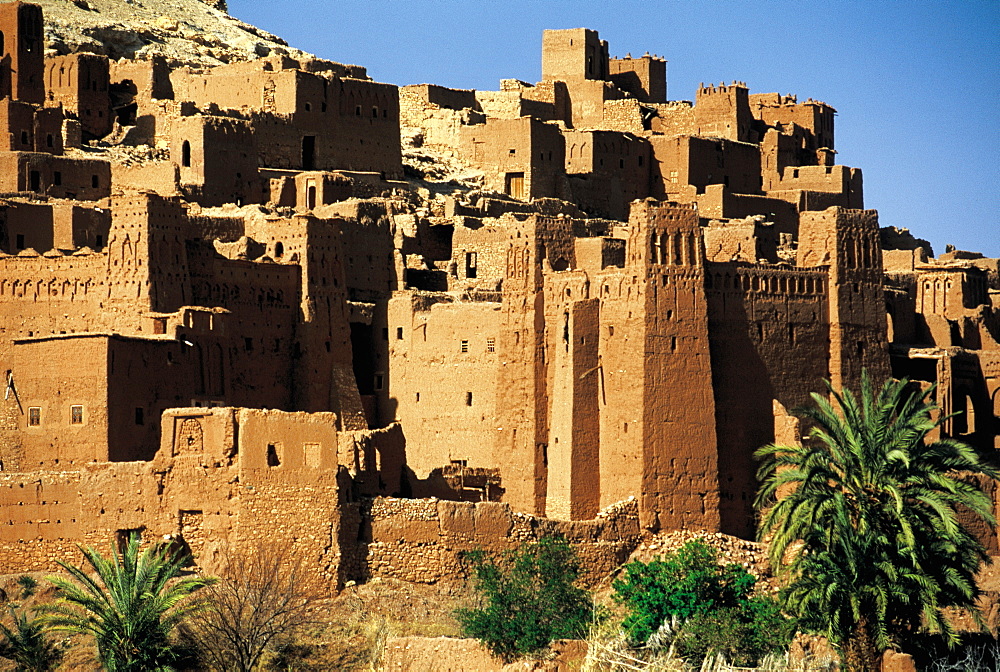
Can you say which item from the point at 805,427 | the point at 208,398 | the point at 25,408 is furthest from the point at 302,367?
the point at 805,427

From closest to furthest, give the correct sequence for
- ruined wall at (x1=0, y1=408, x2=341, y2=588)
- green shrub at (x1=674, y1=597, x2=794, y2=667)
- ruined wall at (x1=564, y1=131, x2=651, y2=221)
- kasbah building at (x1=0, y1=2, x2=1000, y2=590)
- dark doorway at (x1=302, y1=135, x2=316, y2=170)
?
green shrub at (x1=674, y1=597, x2=794, y2=667)
ruined wall at (x1=0, y1=408, x2=341, y2=588)
kasbah building at (x1=0, y1=2, x2=1000, y2=590)
dark doorway at (x1=302, y1=135, x2=316, y2=170)
ruined wall at (x1=564, y1=131, x2=651, y2=221)

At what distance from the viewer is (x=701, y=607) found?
48906 mm

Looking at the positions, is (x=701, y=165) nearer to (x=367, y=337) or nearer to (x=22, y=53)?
(x=367, y=337)

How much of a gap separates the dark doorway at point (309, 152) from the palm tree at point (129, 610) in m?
26.5

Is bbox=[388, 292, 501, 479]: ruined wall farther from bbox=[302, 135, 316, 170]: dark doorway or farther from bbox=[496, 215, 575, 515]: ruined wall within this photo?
bbox=[302, 135, 316, 170]: dark doorway

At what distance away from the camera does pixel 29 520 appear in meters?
50.5

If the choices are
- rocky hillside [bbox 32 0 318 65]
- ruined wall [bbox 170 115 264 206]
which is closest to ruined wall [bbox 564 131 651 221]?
ruined wall [bbox 170 115 264 206]

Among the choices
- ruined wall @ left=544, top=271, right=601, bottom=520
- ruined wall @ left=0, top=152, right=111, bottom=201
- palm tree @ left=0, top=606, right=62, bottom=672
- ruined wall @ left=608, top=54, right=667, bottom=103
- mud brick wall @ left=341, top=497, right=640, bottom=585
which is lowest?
palm tree @ left=0, top=606, right=62, bottom=672

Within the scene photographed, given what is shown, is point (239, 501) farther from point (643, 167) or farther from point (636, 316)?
point (643, 167)

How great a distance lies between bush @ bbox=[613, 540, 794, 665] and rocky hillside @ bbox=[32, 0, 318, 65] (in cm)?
3680

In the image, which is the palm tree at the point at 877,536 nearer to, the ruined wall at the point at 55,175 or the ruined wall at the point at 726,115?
the ruined wall at the point at 55,175

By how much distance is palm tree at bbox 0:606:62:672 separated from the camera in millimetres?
46625

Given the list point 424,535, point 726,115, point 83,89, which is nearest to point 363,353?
point 424,535

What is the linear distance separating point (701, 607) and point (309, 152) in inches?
1128
